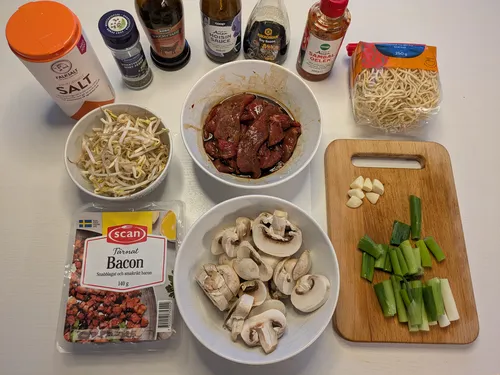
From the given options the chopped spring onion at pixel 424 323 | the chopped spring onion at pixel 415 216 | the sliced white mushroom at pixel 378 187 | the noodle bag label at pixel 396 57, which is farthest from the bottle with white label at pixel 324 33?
the chopped spring onion at pixel 424 323

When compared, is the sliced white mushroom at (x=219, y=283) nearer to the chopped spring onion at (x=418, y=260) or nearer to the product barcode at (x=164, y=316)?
the product barcode at (x=164, y=316)

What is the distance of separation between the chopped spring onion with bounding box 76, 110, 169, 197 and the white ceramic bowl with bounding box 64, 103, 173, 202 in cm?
1

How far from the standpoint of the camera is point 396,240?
51.3 inches

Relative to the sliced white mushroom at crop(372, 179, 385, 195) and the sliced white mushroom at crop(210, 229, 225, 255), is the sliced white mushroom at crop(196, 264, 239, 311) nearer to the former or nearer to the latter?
the sliced white mushroom at crop(210, 229, 225, 255)

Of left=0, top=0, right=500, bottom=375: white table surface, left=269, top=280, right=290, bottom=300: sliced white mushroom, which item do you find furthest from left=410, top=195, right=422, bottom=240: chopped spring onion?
left=269, top=280, right=290, bottom=300: sliced white mushroom

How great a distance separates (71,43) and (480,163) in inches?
58.9

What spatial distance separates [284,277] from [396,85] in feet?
2.71

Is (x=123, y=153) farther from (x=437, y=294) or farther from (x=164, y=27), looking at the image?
(x=437, y=294)

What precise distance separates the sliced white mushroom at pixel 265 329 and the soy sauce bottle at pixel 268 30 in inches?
37.7

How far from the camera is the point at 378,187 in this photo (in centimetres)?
136

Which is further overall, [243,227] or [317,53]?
[317,53]

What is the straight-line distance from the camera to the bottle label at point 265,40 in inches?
55.7

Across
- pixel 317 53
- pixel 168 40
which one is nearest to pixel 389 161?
pixel 317 53

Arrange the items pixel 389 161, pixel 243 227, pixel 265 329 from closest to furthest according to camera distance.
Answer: pixel 265 329 → pixel 243 227 → pixel 389 161
